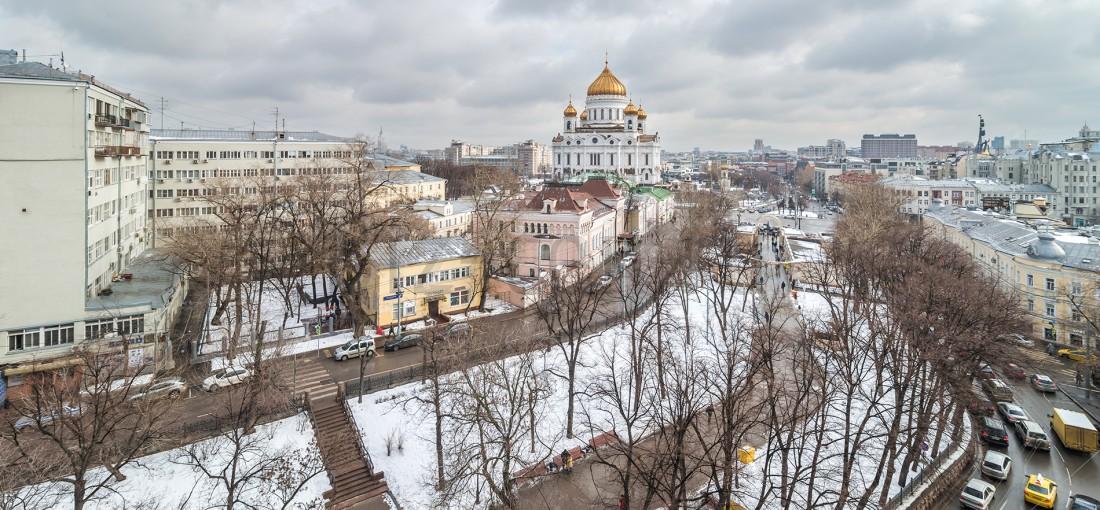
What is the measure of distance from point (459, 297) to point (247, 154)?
80.3 feet

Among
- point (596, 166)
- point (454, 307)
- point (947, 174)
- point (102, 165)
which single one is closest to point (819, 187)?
point (947, 174)

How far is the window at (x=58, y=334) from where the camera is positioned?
20.4m

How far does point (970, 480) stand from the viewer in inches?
721

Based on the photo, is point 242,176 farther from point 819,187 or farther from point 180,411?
point 819,187

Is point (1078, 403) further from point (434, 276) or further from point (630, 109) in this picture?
point (630, 109)

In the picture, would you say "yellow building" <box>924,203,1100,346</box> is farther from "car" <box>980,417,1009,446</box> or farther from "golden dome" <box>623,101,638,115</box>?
"golden dome" <box>623,101,638,115</box>

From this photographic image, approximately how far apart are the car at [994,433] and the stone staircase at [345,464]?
2127 centimetres

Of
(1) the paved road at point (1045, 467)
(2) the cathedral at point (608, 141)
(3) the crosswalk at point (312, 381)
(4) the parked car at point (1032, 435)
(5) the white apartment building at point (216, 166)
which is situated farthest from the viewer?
(2) the cathedral at point (608, 141)

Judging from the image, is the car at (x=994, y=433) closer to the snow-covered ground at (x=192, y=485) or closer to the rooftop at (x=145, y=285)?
the snow-covered ground at (x=192, y=485)

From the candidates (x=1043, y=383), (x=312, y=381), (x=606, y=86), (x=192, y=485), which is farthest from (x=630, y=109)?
(x=192, y=485)

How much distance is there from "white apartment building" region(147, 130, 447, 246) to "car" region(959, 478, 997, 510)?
1227 inches

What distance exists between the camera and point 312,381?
856 inches

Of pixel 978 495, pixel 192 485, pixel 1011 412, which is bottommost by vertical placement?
pixel 978 495

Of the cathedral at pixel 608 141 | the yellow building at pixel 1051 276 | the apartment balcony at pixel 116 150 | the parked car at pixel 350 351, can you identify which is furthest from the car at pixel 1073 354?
the cathedral at pixel 608 141
